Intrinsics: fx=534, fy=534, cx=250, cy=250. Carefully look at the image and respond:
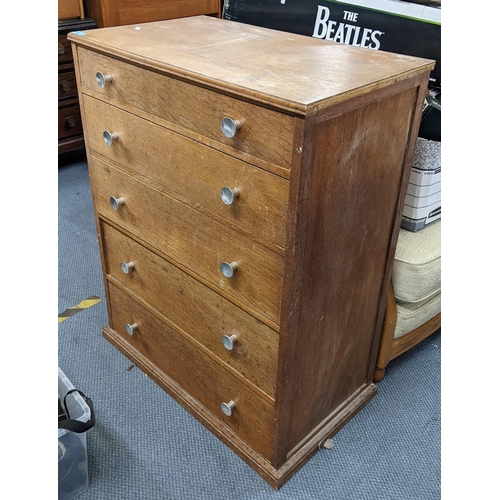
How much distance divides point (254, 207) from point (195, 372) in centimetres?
61

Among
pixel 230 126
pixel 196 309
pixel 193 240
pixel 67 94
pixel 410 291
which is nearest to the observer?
pixel 230 126

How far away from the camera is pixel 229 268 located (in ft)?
3.71

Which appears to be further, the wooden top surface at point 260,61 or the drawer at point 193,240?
the drawer at point 193,240

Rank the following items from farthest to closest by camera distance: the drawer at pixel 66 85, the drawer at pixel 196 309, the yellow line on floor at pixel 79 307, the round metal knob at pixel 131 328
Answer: the drawer at pixel 66 85 < the yellow line on floor at pixel 79 307 < the round metal knob at pixel 131 328 < the drawer at pixel 196 309

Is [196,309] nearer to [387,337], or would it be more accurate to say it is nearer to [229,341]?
[229,341]

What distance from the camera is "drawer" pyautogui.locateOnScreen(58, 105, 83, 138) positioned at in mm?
2707

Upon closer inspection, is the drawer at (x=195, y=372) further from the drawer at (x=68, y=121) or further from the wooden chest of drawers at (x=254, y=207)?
the drawer at (x=68, y=121)

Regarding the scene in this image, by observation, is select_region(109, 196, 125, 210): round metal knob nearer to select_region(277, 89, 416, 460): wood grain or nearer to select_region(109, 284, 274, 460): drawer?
select_region(109, 284, 274, 460): drawer

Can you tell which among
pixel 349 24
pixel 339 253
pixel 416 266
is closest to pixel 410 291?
pixel 416 266

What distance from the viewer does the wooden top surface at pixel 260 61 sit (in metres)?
0.92

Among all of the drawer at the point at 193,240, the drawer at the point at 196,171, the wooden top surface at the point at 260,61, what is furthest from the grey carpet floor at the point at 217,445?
the wooden top surface at the point at 260,61

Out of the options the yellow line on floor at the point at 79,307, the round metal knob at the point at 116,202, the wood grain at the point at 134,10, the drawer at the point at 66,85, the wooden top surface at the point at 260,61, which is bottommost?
the yellow line on floor at the point at 79,307

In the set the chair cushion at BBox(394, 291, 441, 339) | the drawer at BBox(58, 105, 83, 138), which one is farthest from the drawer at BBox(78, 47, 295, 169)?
the drawer at BBox(58, 105, 83, 138)

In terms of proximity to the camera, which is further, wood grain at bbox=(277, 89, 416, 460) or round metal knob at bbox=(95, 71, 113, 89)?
round metal knob at bbox=(95, 71, 113, 89)
